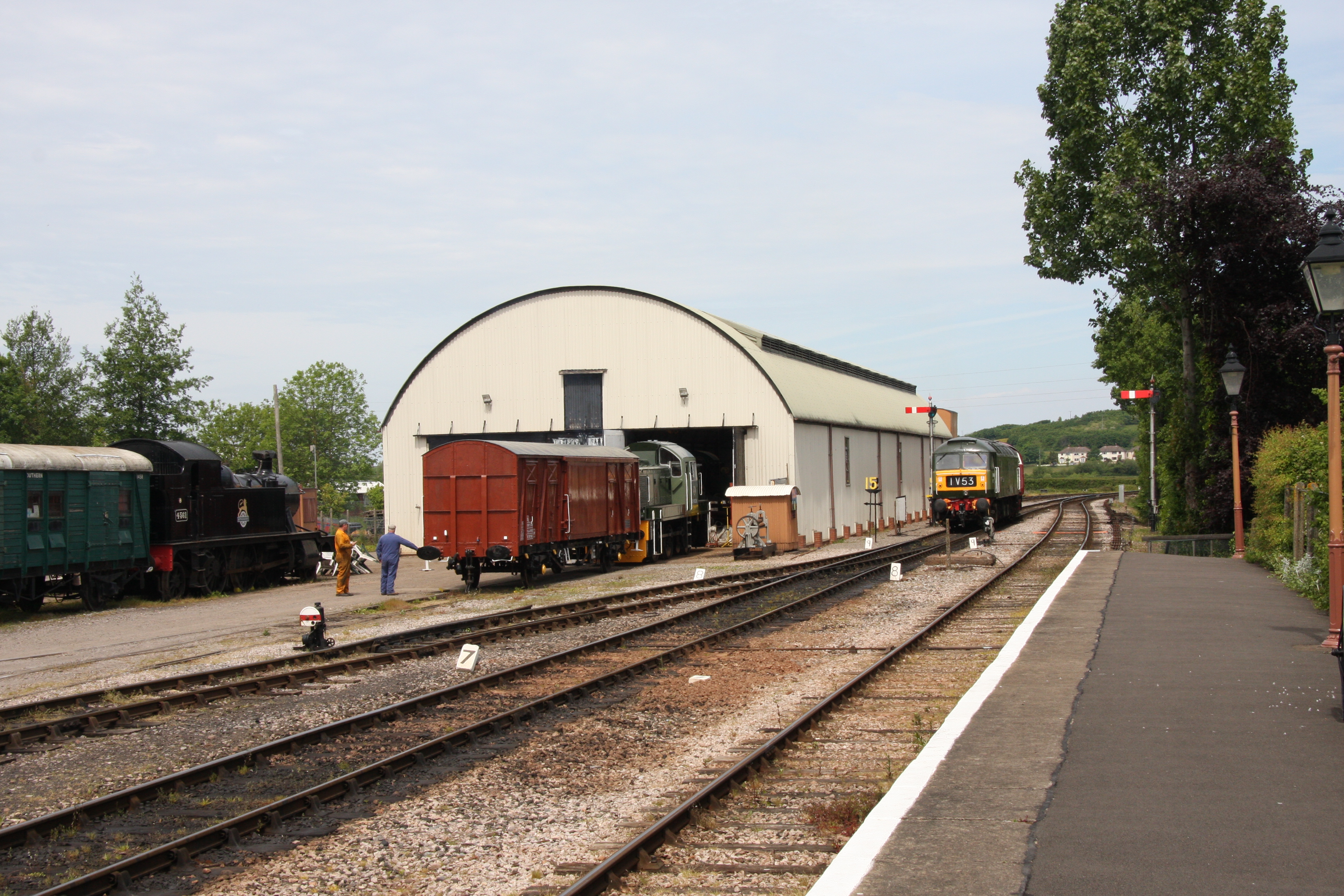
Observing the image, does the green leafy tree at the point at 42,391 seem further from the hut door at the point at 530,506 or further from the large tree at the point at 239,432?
the hut door at the point at 530,506

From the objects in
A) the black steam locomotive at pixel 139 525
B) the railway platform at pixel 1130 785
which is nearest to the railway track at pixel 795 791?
the railway platform at pixel 1130 785

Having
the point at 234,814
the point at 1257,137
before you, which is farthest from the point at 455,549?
the point at 1257,137

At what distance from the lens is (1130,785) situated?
639cm

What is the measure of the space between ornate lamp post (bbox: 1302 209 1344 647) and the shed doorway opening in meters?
26.1

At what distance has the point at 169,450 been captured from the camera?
2322 cm

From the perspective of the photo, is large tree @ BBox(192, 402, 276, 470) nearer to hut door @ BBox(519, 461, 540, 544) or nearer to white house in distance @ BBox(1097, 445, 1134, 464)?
hut door @ BBox(519, 461, 540, 544)

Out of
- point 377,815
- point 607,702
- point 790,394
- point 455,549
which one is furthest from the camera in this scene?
point 790,394

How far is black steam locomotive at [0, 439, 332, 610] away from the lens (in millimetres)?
19234

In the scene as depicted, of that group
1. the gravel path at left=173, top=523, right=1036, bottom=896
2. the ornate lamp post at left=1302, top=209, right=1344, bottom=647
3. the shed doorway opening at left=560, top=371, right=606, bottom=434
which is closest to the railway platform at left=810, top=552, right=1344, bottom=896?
the ornate lamp post at left=1302, top=209, right=1344, bottom=647

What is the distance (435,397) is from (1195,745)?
103ft

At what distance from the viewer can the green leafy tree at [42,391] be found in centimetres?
5997

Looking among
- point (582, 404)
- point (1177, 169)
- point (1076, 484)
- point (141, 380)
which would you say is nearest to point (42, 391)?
point (141, 380)

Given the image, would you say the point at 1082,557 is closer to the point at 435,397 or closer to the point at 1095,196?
the point at 1095,196

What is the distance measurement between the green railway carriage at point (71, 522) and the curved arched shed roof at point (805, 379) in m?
15.3
